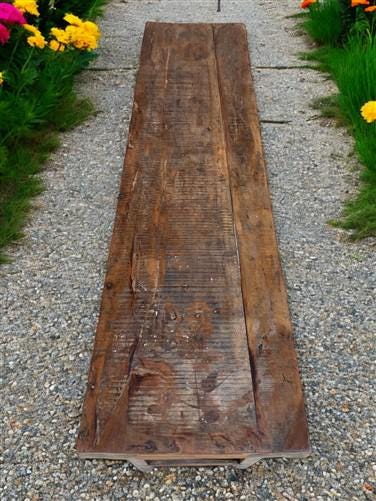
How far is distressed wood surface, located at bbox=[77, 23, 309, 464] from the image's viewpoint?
5.40 feet

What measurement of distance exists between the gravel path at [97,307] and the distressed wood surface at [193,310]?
0.13 metres

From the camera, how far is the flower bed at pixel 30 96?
292cm

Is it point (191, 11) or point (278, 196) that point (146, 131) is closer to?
point (278, 196)

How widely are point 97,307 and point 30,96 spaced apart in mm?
1584

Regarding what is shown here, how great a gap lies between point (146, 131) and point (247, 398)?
1702mm

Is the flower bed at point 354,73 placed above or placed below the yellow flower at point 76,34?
below

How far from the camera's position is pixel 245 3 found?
5.89 meters

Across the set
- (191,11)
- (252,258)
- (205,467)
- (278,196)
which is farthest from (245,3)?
(205,467)

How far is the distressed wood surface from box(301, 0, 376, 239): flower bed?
1.53ft

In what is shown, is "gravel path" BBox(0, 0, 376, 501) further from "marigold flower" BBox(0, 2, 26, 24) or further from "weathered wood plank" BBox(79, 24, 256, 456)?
"marigold flower" BBox(0, 2, 26, 24)

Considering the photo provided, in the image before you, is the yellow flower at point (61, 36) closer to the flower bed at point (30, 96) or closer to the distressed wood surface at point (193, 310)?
the flower bed at point (30, 96)

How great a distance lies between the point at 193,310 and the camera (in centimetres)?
200

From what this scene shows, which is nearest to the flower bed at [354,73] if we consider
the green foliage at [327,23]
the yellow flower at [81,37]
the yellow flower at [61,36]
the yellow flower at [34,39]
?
the green foliage at [327,23]

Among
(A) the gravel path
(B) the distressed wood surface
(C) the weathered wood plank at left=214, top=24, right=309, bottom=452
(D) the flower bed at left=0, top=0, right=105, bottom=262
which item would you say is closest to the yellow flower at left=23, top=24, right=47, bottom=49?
(D) the flower bed at left=0, top=0, right=105, bottom=262
